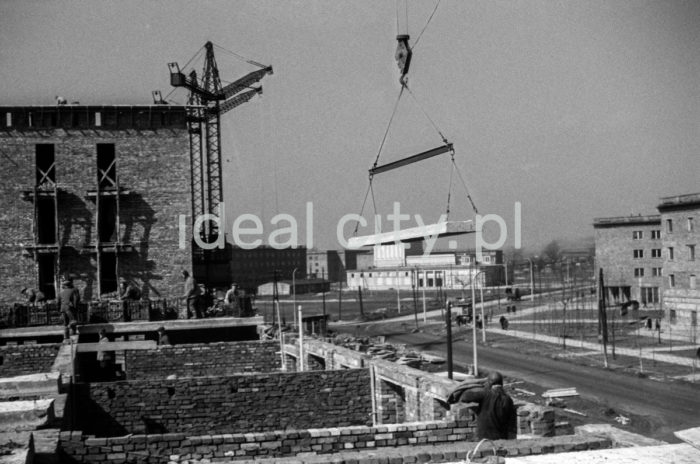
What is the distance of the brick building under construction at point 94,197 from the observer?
1103 inches

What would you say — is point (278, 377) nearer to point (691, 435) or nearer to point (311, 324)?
point (691, 435)

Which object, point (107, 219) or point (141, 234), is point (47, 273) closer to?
point (107, 219)

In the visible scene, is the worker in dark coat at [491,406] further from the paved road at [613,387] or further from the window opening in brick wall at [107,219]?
the window opening in brick wall at [107,219]

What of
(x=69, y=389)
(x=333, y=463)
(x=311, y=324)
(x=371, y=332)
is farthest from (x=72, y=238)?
(x=371, y=332)

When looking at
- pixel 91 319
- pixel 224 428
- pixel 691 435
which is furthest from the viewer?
pixel 91 319

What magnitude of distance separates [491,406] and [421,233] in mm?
4917

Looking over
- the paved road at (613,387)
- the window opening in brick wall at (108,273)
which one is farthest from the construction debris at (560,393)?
the window opening in brick wall at (108,273)

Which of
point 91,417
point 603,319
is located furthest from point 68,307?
point 603,319

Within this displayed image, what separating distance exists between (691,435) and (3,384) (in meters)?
10.7

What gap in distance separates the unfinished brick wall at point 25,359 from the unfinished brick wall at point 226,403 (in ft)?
18.0

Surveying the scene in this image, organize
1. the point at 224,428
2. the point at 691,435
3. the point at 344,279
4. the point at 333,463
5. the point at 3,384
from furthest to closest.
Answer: the point at 344,279 < the point at 224,428 < the point at 3,384 < the point at 333,463 < the point at 691,435

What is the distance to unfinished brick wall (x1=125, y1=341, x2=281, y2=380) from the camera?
20250 mm

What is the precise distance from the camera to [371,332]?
206ft

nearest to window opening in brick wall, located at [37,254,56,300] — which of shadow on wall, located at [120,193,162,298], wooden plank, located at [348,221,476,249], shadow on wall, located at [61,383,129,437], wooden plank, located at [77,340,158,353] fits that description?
shadow on wall, located at [120,193,162,298]
